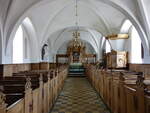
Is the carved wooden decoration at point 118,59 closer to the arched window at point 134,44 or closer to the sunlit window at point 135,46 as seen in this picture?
the arched window at point 134,44

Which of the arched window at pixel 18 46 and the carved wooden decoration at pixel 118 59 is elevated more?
the arched window at pixel 18 46

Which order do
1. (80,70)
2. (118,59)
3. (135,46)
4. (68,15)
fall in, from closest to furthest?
(135,46), (118,59), (68,15), (80,70)

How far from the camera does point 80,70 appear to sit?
73.4ft

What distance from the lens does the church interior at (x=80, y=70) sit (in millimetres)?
4070

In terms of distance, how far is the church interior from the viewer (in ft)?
13.4

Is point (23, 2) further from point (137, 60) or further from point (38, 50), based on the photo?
point (137, 60)

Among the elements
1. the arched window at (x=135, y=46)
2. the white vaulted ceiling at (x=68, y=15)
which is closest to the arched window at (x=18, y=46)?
the white vaulted ceiling at (x=68, y=15)

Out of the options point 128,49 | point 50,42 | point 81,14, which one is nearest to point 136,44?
point 128,49

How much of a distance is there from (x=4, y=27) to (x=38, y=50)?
5.75 m

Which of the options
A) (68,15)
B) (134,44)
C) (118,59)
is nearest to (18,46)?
(68,15)

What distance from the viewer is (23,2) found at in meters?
9.48

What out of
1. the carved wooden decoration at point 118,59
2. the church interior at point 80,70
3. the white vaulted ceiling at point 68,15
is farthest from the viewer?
the carved wooden decoration at point 118,59

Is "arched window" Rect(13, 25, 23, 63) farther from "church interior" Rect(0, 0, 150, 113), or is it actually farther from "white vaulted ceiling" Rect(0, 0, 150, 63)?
"white vaulted ceiling" Rect(0, 0, 150, 63)

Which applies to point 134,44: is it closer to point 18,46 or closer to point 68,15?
point 68,15
